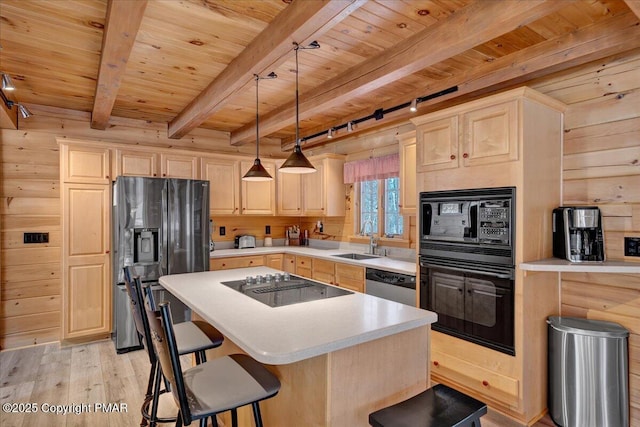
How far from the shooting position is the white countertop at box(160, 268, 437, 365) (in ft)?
4.41

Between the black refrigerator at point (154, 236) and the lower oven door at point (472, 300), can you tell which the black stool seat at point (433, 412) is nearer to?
the lower oven door at point (472, 300)

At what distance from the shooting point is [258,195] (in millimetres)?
4938

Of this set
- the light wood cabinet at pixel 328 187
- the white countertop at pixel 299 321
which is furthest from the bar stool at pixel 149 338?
the light wood cabinet at pixel 328 187

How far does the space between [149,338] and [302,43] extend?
5.82ft

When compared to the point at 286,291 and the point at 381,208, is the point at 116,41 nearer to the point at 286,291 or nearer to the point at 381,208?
the point at 286,291

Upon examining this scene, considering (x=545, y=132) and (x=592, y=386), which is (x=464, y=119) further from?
(x=592, y=386)

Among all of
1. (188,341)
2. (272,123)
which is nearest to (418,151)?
(272,123)

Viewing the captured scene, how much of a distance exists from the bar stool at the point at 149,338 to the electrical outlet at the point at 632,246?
2616 mm

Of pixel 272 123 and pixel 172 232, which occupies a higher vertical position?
pixel 272 123

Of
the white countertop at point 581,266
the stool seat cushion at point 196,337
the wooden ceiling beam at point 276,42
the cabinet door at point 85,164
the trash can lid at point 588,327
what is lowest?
the stool seat cushion at point 196,337

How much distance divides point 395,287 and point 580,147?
1.76m

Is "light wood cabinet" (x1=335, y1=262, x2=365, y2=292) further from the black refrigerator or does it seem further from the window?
the black refrigerator

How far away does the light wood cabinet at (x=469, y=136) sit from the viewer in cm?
235

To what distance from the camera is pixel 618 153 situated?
2.33 metres
